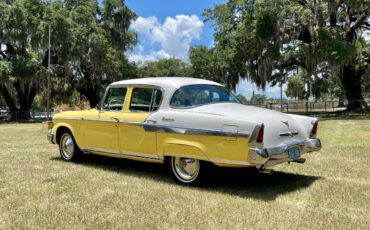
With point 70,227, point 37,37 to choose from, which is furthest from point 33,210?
point 37,37

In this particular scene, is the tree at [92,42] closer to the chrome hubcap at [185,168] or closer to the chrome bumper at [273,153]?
the chrome hubcap at [185,168]

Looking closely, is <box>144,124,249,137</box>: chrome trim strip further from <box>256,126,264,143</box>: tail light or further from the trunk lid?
the trunk lid

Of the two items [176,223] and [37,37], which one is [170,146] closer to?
[176,223]

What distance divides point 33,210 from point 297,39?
23.0 meters

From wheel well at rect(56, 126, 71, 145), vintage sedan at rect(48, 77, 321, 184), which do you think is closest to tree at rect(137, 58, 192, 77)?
wheel well at rect(56, 126, 71, 145)

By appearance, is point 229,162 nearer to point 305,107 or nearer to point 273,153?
point 273,153

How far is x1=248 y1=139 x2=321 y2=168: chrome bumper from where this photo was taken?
5.51m

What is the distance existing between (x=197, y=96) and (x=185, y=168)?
1.14 meters

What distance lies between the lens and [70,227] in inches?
178

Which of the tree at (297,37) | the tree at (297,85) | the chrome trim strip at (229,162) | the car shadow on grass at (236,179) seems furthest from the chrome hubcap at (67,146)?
the tree at (297,85)

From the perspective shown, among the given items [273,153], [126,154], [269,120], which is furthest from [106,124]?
[273,153]

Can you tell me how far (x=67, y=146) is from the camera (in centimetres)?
871

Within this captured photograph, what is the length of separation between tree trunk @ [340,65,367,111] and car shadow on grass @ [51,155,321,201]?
76.3ft

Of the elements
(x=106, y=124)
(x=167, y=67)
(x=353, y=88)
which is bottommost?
(x=106, y=124)
